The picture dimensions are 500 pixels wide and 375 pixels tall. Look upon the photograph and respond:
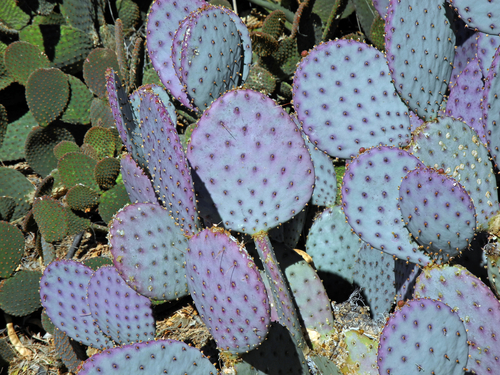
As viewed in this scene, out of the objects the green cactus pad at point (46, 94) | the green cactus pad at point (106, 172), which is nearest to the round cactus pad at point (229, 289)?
the green cactus pad at point (106, 172)

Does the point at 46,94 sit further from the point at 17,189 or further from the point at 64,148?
the point at 17,189

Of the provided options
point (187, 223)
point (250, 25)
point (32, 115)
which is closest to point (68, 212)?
point (32, 115)

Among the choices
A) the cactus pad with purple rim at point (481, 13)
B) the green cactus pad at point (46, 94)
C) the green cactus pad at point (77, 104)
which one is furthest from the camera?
the green cactus pad at point (77, 104)

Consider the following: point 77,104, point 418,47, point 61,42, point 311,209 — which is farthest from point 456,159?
point 61,42

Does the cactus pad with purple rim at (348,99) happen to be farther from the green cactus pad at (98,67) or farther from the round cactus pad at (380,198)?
the green cactus pad at (98,67)

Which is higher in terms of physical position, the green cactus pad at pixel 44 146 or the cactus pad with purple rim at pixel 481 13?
the cactus pad with purple rim at pixel 481 13

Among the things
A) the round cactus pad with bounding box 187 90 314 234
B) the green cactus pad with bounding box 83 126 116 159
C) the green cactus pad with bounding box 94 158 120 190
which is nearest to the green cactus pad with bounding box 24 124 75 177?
the green cactus pad with bounding box 83 126 116 159

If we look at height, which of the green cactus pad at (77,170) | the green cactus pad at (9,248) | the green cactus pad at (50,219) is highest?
the green cactus pad at (77,170)

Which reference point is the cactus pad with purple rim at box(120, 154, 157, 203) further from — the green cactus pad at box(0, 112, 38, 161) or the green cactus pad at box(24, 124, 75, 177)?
the green cactus pad at box(0, 112, 38, 161)
